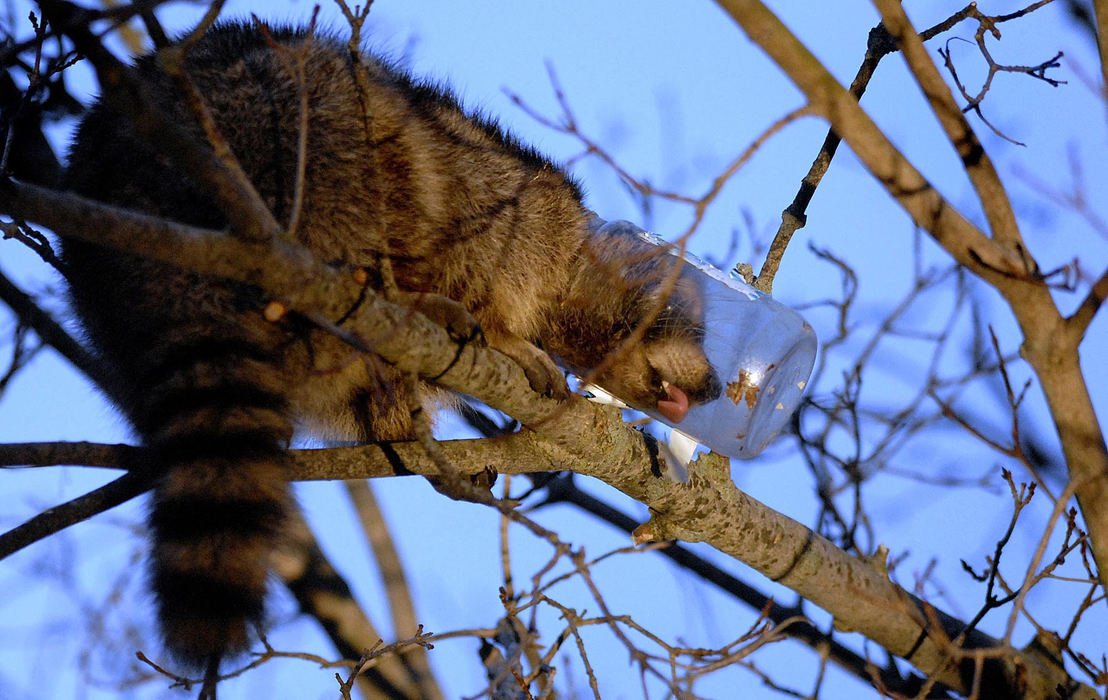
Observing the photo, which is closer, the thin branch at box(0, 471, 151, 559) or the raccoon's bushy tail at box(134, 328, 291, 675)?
the raccoon's bushy tail at box(134, 328, 291, 675)

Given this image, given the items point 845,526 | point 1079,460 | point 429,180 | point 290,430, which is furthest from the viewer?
point 845,526

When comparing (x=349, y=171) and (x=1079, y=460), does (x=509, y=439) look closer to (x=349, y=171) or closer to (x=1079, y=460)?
(x=349, y=171)

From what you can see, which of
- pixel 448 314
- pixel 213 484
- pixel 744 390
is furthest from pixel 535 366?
pixel 213 484

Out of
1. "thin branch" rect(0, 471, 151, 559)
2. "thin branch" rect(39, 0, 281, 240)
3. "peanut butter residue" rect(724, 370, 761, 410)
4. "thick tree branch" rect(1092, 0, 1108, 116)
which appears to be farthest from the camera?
"peanut butter residue" rect(724, 370, 761, 410)

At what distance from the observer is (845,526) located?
12.9 ft

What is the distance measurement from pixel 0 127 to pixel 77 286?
97 cm

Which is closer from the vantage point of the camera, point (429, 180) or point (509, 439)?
point (509, 439)

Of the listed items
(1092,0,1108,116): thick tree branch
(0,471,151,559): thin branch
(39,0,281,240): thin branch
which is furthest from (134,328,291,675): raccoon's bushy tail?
(1092,0,1108,116): thick tree branch

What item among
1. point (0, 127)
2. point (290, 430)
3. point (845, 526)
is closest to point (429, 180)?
point (290, 430)

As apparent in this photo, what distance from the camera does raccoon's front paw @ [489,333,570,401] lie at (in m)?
2.87

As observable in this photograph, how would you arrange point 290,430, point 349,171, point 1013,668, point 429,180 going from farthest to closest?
point 1013,668 < point 429,180 < point 349,171 < point 290,430

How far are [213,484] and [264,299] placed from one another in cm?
59

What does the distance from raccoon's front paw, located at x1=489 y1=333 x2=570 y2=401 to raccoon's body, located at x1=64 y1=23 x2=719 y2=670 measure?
3 centimetres

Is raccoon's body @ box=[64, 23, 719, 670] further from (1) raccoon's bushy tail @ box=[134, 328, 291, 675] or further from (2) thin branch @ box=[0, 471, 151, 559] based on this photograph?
(2) thin branch @ box=[0, 471, 151, 559]
